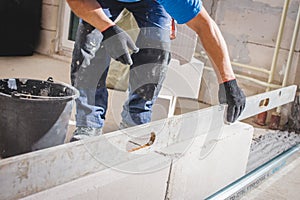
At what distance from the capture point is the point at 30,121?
112 centimetres

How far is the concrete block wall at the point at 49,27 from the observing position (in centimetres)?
336

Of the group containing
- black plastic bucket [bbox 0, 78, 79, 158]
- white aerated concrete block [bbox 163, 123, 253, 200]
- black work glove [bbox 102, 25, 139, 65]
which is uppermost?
black work glove [bbox 102, 25, 139, 65]

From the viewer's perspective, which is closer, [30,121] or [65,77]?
[30,121]

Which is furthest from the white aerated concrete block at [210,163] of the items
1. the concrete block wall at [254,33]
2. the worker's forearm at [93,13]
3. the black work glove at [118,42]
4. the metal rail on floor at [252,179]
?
the concrete block wall at [254,33]

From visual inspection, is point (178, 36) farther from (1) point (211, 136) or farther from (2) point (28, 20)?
(2) point (28, 20)

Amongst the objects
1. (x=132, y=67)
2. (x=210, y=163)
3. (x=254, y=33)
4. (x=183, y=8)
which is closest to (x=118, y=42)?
(x=183, y=8)

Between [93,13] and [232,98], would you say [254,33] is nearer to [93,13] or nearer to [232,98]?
[232,98]

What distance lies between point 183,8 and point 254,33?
5.05ft

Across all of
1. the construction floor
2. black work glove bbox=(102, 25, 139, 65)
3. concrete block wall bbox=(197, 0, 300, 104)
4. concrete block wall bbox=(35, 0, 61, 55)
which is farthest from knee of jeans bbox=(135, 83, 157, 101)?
concrete block wall bbox=(35, 0, 61, 55)

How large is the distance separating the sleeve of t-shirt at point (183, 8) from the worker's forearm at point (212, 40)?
39 mm

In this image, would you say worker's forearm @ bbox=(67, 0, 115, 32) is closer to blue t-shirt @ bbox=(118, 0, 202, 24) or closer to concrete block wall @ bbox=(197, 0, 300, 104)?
blue t-shirt @ bbox=(118, 0, 202, 24)

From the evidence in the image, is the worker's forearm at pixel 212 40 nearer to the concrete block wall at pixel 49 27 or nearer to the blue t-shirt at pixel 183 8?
the blue t-shirt at pixel 183 8

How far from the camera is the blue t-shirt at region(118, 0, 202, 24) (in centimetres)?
126

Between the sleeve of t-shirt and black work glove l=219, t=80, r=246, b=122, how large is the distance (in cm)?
30
